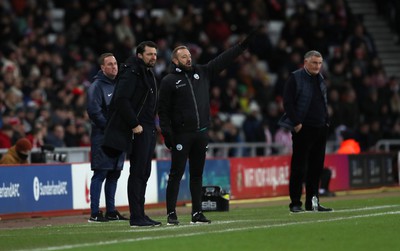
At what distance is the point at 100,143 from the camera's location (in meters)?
17.3

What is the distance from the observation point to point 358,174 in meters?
28.2

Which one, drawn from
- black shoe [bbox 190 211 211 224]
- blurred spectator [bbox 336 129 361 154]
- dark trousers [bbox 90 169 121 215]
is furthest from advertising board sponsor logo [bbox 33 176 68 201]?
blurred spectator [bbox 336 129 361 154]

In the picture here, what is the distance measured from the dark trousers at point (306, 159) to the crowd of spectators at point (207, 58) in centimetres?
610

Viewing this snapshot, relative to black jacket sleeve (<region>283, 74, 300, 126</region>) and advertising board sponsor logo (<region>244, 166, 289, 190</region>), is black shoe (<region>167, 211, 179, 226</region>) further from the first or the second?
advertising board sponsor logo (<region>244, 166, 289, 190</region>)

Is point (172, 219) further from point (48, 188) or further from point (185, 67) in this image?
point (48, 188)

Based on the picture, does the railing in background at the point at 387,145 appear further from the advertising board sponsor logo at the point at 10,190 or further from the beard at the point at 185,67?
the beard at the point at 185,67

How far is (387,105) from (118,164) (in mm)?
17478

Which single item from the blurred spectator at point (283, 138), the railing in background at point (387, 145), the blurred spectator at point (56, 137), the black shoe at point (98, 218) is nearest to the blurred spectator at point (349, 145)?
the blurred spectator at point (283, 138)

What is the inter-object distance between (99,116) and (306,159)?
10.5 feet

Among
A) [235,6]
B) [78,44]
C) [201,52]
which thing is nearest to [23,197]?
[78,44]

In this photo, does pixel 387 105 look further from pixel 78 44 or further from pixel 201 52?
pixel 78 44

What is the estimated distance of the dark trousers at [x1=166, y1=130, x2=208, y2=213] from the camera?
49.5ft

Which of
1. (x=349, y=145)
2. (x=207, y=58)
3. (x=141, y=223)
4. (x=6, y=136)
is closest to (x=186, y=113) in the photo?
(x=141, y=223)

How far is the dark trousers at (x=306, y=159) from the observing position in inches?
699
